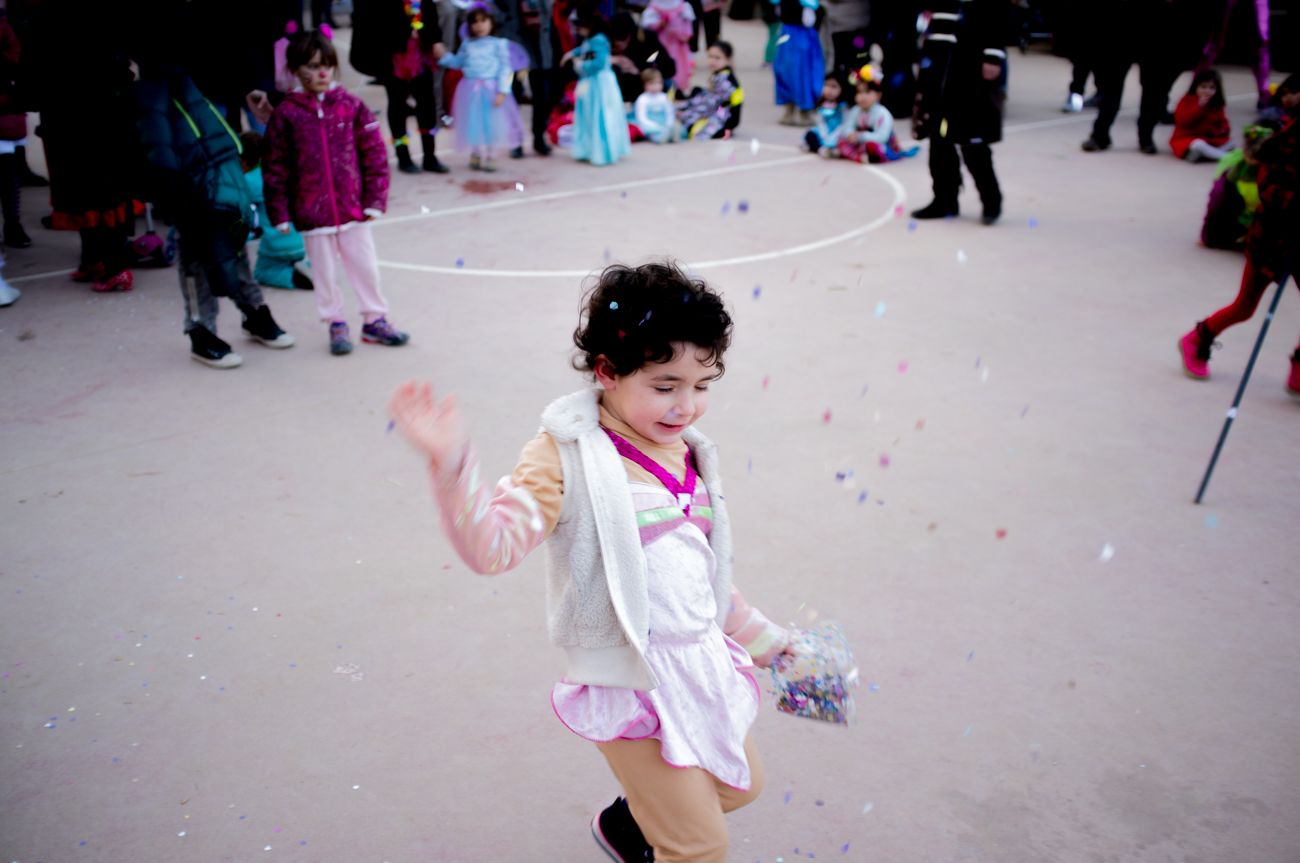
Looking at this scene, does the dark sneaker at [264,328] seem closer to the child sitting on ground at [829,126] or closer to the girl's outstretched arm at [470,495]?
the girl's outstretched arm at [470,495]

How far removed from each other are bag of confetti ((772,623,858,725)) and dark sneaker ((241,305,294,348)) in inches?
159

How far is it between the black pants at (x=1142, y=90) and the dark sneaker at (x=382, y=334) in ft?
26.0

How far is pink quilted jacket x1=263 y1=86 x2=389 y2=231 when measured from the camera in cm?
526

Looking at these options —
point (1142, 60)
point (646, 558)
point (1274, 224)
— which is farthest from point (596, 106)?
point (646, 558)

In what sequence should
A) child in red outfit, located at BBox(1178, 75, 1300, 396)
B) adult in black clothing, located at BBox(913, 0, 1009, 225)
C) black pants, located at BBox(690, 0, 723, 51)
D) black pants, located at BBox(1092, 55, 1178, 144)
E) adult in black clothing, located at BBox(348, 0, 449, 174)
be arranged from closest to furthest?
1. child in red outfit, located at BBox(1178, 75, 1300, 396)
2. adult in black clothing, located at BBox(913, 0, 1009, 225)
3. adult in black clothing, located at BBox(348, 0, 449, 174)
4. black pants, located at BBox(1092, 55, 1178, 144)
5. black pants, located at BBox(690, 0, 723, 51)

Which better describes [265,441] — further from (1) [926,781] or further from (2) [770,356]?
(1) [926,781]

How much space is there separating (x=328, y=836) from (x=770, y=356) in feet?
11.8

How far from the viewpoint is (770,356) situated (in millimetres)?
5602

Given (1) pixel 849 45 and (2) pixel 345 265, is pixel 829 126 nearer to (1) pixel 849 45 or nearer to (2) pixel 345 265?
(1) pixel 849 45

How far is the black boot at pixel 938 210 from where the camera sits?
8227 mm

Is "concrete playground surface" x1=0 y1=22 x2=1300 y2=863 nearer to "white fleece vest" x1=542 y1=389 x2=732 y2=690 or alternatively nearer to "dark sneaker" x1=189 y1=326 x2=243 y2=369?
"dark sneaker" x1=189 y1=326 x2=243 y2=369

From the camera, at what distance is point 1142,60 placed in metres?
10.7

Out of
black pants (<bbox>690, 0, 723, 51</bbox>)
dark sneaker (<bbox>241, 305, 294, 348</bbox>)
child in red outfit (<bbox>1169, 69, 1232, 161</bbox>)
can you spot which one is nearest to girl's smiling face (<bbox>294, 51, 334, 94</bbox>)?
dark sneaker (<bbox>241, 305, 294, 348</bbox>)

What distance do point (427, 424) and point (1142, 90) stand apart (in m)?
10.7
